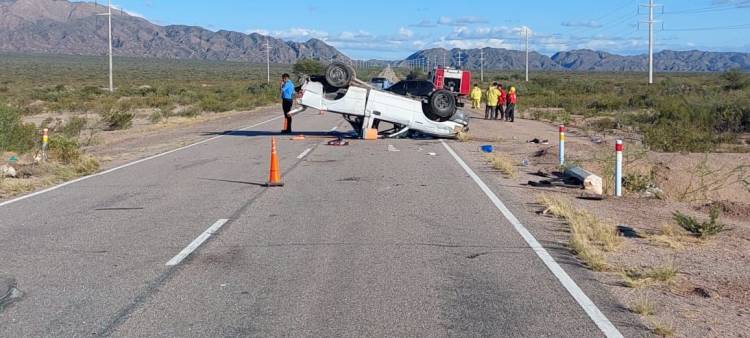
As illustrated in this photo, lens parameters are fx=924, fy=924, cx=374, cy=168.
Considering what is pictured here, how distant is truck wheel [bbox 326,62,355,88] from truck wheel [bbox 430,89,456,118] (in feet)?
8.64

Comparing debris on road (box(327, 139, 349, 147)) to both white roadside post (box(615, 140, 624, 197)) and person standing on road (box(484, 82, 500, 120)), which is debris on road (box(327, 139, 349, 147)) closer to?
white roadside post (box(615, 140, 624, 197))

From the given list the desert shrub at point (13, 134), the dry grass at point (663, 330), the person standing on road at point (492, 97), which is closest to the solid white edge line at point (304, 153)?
the desert shrub at point (13, 134)

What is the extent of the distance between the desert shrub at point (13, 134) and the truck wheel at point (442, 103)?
38.5 ft

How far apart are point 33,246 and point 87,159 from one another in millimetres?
10892

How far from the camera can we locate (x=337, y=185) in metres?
16.9

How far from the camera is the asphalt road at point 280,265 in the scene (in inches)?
292

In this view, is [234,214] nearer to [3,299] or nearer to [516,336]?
[3,299]

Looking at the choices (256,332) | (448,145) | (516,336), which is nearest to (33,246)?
(256,332)

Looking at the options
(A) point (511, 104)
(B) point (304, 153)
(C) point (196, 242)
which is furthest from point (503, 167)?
(A) point (511, 104)

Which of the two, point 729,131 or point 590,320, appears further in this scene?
point 729,131

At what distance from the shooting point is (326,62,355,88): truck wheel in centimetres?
2769

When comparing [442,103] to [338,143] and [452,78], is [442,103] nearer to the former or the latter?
[338,143]

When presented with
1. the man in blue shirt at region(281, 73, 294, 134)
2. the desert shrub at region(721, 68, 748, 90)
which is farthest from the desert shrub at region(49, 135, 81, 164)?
the desert shrub at region(721, 68, 748, 90)

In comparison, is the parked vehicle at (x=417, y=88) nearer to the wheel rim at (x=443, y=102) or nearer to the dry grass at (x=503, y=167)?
the wheel rim at (x=443, y=102)
